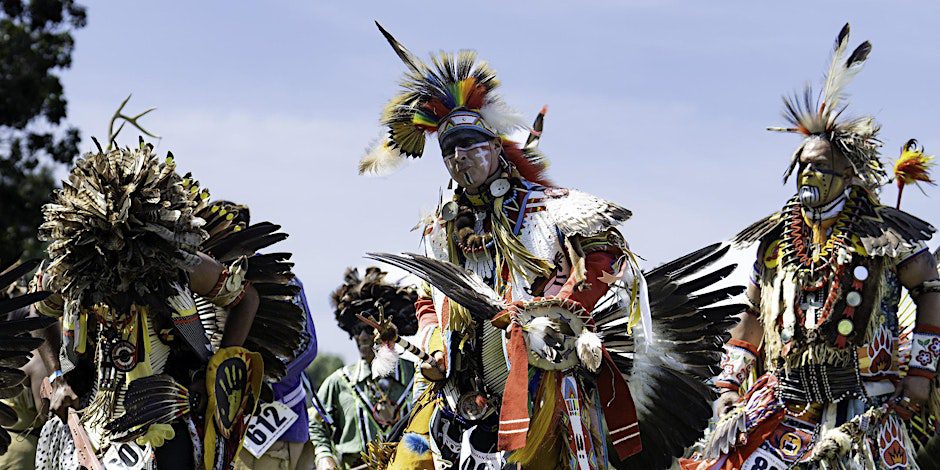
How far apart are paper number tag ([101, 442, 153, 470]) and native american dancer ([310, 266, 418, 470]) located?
3687 mm

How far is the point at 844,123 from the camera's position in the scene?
884cm

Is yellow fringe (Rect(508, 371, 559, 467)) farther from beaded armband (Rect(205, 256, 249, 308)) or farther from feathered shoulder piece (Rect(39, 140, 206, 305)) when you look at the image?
feathered shoulder piece (Rect(39, 140, 206, 305))

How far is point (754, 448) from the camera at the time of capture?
869 cm

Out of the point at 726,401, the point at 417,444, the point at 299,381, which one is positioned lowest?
the point at 417,444

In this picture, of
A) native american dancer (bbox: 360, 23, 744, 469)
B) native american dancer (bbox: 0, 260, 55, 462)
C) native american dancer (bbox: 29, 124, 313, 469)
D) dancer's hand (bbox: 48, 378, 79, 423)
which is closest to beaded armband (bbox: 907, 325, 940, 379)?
native american dancer (bbox: 360, 23, 744, 469)

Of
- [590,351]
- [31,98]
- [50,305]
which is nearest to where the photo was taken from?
[590,351]

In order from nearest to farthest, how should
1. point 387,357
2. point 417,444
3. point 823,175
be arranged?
point 417,444
point 387,357
point 823,175

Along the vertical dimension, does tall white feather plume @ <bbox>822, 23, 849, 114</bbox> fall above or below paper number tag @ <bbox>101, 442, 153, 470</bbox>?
above

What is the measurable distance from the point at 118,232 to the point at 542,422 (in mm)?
2027

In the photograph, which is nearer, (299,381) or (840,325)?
(840,325)

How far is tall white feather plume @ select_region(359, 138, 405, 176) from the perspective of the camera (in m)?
7.60

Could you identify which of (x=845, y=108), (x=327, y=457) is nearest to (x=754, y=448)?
(x=845, y=108)

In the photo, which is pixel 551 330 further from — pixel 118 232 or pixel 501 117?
pixel 118 232

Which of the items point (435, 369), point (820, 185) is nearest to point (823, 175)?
point (820, 185)
